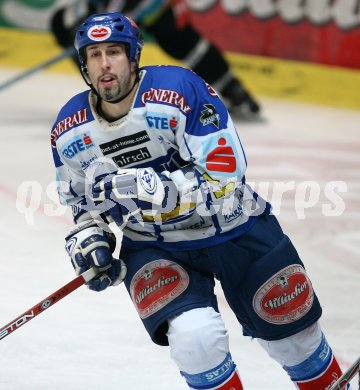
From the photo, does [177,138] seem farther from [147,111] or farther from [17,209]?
[17,209]

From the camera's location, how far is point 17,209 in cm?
594

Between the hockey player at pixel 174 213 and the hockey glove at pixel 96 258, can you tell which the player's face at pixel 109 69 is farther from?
the hockey glove at pixel 96 258

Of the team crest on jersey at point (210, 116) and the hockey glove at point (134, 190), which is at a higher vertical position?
the team crest on jersey at point (210, 116)

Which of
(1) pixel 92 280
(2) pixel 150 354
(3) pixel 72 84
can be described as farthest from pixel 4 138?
(1) pixel 92 280

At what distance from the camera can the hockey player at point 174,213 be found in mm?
3061

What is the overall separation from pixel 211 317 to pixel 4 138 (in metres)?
4.75

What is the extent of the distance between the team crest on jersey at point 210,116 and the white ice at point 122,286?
113 cm

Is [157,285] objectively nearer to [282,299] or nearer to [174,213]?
[174,213]

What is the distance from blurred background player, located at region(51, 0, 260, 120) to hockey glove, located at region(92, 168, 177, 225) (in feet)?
17.2

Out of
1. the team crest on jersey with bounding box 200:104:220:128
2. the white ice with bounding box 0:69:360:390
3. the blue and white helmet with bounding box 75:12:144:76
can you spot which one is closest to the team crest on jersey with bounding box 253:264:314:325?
the team crest on jersey with bounding box 200:104:220:128

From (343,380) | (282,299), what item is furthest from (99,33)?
(343,380)

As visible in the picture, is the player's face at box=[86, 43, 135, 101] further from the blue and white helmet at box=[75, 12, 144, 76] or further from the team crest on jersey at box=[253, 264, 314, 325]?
the team crest on jersey at box=[253, 264, 314, 325]

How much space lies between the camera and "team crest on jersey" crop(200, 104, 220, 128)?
3.09 metres

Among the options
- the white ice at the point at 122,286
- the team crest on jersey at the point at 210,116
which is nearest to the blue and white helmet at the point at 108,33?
the team crest on jersey at the point at 210,116
